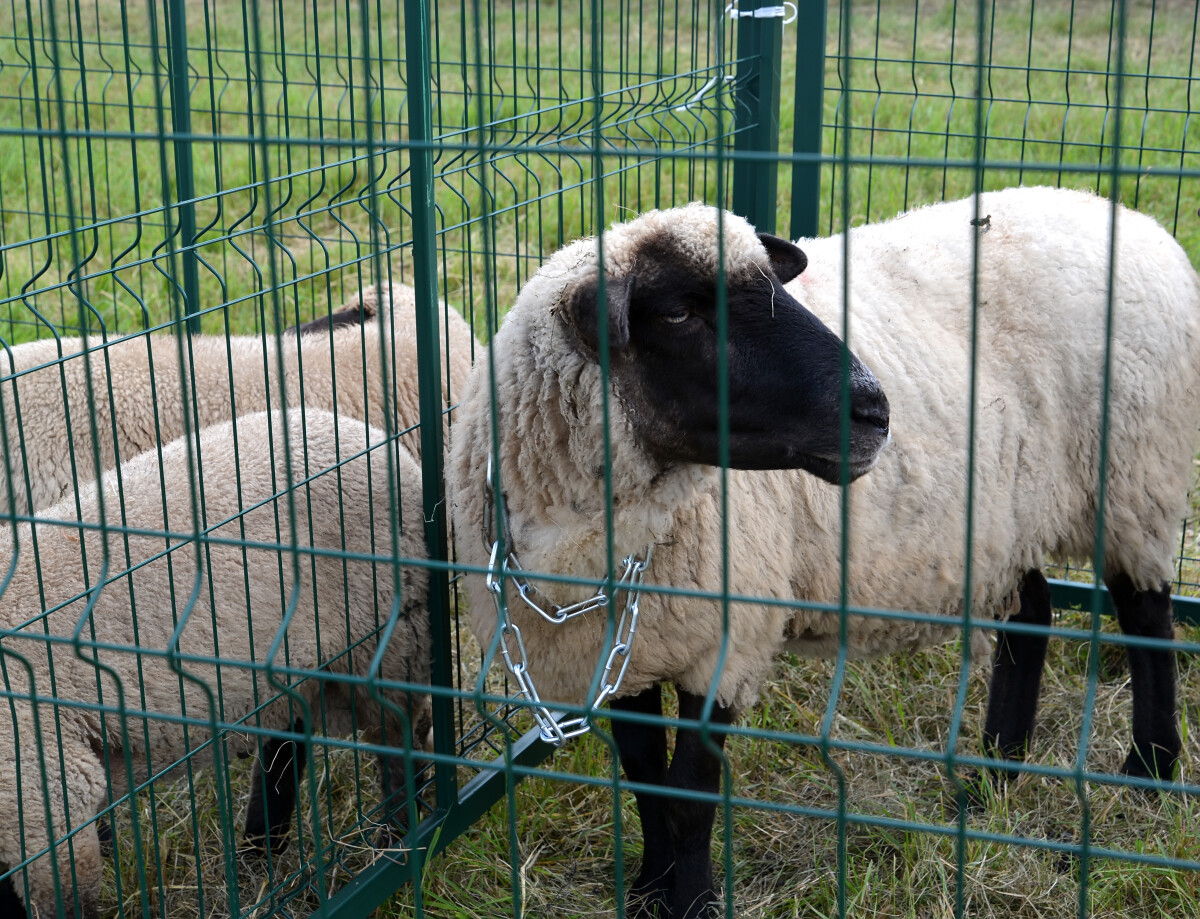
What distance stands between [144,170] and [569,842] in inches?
265

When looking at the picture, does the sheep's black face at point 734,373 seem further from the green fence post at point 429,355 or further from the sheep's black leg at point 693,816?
the sheep's black leg at point 693,816

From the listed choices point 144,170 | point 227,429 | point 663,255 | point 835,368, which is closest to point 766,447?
point 835,368

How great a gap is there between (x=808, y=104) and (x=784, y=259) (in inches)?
57.9

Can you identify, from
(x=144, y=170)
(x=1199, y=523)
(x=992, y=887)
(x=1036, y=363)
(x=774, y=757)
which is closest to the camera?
(x=992, y=887)

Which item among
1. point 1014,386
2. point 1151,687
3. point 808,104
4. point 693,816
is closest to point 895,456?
point 1014,386

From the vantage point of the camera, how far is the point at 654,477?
2582mm

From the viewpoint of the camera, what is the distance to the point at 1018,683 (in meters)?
3.61

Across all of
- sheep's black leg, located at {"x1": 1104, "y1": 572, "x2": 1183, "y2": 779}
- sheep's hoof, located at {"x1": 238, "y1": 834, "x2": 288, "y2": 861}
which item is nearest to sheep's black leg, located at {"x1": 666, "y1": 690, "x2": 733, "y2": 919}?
sheep's hoof, located at {"x1": 238, "y1": 834, "x2": 288, "y2": 861}

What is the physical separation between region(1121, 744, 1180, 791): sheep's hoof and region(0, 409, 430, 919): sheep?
195 cm

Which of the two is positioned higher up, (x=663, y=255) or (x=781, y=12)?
(x=781, y=12)

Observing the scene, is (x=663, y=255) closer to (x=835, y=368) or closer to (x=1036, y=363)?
(x=835, y=368)

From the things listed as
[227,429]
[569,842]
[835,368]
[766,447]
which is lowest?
[569,842]

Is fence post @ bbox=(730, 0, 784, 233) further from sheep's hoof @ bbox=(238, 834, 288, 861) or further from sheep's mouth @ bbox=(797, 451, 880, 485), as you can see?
sheep's hoof @ bbox=(238, 834, 288, 861)

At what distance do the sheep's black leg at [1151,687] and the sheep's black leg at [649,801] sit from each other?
1388 millimetres
